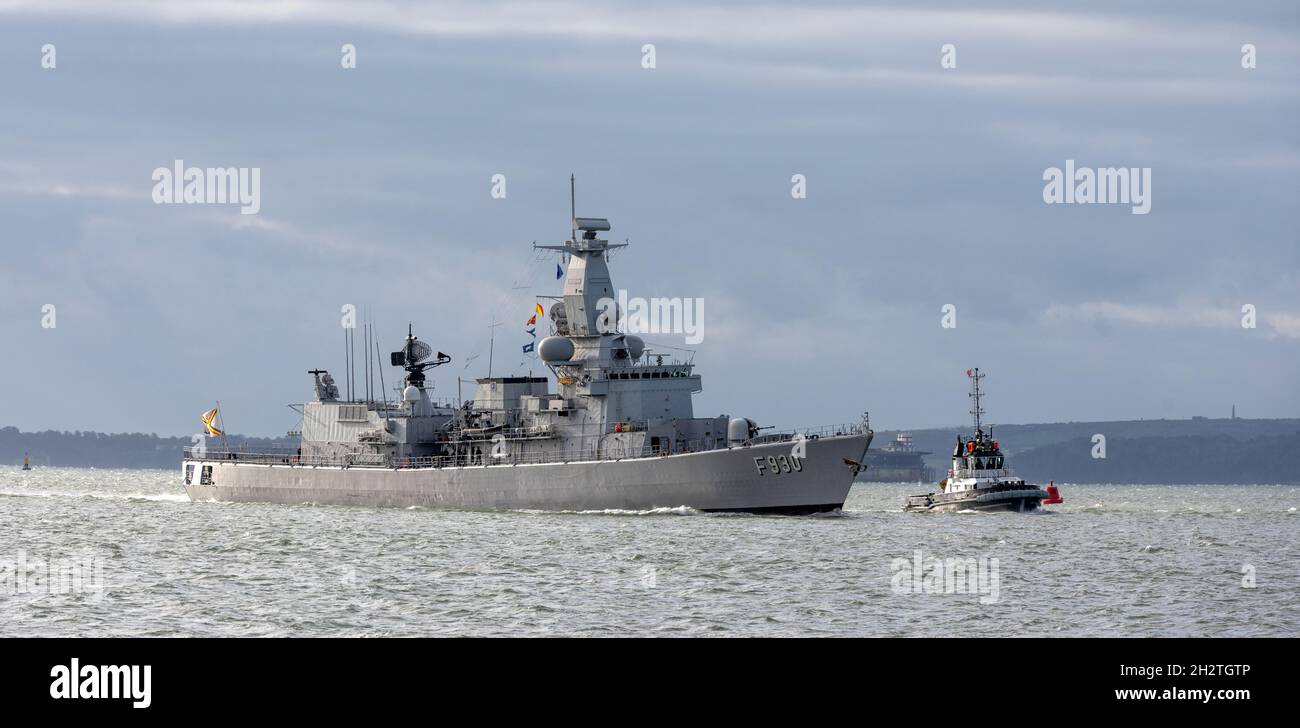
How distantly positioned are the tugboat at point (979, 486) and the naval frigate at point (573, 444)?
594 inches

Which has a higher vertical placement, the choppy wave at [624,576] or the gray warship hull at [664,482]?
the gray warship hull at [664,482]

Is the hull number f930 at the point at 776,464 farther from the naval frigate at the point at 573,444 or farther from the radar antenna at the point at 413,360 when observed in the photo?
the radar antenna at the point at 413,360

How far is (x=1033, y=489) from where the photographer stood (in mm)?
69875

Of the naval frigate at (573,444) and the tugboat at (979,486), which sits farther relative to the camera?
the tugboat at (979,486)

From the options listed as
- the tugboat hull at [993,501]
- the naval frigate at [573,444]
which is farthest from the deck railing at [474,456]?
the tugboat hull at [993,501]

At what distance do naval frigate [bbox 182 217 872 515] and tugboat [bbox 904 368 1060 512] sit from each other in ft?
49.5

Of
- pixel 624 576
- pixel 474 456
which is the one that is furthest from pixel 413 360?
pixel 624 576

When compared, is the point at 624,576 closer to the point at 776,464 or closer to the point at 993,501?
the point at 776,464

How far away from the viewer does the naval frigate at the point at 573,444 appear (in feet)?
174

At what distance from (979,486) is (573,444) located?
2135 centimetres

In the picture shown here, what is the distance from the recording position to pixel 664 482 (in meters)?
53.8
